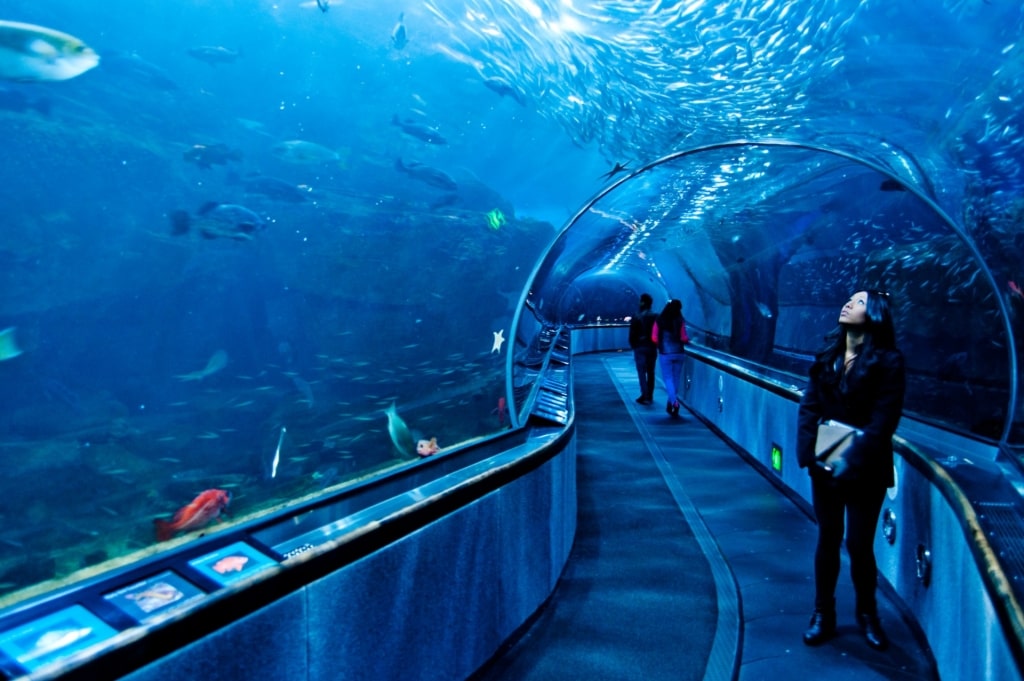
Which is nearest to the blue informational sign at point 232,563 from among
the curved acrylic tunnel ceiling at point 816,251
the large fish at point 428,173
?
the curved acrylic tunnel ceiling at point 816,251

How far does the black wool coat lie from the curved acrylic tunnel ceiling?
15.6ft

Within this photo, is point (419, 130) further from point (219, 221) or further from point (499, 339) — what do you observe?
point (499, 339)

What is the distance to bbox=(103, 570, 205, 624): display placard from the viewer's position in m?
1.69

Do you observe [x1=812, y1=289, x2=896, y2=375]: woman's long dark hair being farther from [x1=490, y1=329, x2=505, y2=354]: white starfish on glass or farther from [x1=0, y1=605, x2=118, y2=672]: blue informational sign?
[x1=490, y1=329, x2=505, y2=354]: white starfish on glass

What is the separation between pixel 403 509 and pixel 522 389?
5501 mm

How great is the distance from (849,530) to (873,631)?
53 cm

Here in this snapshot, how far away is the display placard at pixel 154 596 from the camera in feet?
5.56

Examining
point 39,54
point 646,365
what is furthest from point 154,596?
point 646,365

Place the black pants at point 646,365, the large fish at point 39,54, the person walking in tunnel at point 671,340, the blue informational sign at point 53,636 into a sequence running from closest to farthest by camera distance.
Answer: the blue informational sign at point 53,636 → the large fish at point 39,54 → the person walking in tunnel at point 671,340 → the black pants at point 646,365

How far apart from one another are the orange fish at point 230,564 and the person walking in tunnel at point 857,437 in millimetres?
2440

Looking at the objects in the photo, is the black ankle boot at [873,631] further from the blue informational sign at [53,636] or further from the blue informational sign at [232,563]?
the blue informational sign at [53,636]

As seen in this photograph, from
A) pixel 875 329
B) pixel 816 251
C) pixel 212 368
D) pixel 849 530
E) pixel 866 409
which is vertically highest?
pixel 816 251

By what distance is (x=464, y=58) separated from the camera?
7508 millimetres

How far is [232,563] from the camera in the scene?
213 cm
